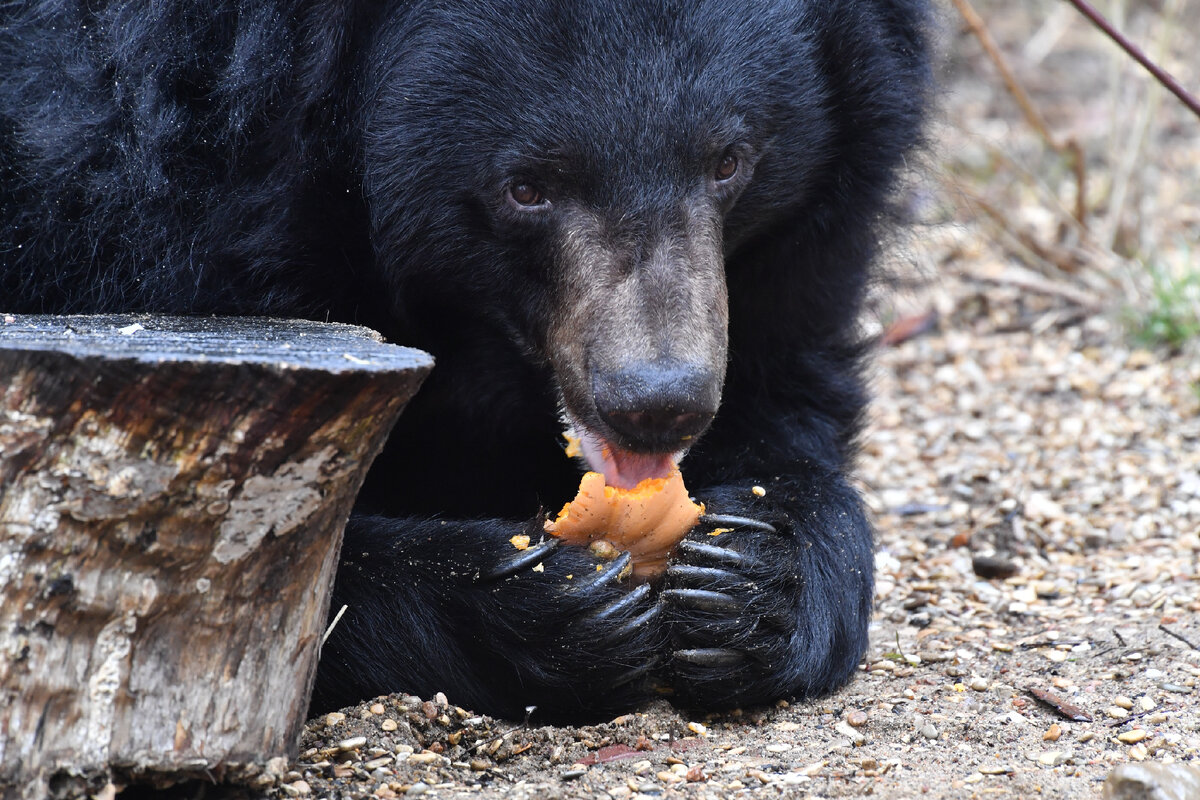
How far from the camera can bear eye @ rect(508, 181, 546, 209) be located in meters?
2.98

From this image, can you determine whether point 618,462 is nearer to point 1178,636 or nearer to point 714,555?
point 714,555

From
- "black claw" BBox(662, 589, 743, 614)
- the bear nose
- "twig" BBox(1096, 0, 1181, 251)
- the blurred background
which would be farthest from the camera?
"twig" BBox(1096, 0, 1181, 251)

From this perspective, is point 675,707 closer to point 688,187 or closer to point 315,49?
point 688,187

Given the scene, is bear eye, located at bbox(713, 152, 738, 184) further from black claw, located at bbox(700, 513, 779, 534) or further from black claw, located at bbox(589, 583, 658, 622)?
black claw, located at bbox(589, 583, 658, 622)

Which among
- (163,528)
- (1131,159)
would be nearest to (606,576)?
(163,528)

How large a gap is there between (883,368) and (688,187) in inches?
141

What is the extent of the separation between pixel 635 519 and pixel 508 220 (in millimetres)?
731

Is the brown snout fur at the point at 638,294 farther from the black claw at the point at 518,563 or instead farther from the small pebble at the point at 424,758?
the small pebble at the point at 424,758

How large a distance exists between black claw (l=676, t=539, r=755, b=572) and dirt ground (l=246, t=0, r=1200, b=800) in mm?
340

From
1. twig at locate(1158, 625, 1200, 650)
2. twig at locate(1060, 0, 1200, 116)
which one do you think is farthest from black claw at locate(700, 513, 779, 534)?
twig at locate(1060, 0, 1200, 116)

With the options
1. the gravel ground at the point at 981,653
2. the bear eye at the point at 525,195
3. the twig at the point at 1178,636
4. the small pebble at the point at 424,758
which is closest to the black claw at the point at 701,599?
the gravel ground at the point at 981,653

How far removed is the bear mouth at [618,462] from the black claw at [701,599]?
27 cm

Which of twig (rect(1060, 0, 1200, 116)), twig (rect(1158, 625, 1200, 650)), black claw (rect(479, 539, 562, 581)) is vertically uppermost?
twig (rect(1060, 0, 1200, 116))

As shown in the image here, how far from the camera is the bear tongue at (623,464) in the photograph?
10.1ft
